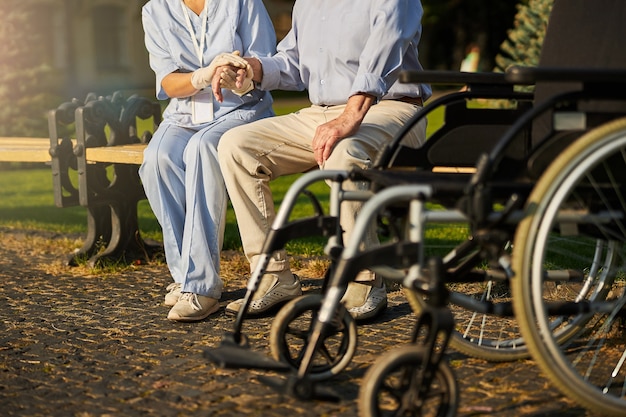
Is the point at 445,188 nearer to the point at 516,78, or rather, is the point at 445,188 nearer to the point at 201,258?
the point at 516,78

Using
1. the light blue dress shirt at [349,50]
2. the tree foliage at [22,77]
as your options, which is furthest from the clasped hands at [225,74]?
the tree foliage at [22,77]

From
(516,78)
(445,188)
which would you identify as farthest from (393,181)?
(516,78)

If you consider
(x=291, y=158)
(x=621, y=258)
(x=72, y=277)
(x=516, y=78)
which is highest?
(x=516, y=78)

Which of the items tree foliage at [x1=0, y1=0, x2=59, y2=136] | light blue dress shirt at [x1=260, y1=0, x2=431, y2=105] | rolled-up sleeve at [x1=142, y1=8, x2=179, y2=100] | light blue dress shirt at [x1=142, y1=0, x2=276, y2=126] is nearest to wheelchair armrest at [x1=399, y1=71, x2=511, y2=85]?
light blue dress shirt at [x1=260, y1=0, x2=431, y2=105]

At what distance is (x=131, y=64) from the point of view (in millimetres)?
33375

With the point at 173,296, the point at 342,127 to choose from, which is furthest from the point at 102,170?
the point at 342,127

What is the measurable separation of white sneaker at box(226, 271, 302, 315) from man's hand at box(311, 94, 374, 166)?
66 centimetres

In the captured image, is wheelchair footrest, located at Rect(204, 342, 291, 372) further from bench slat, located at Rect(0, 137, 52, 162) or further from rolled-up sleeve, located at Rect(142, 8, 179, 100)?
bench slat, located at Rect(0, 137, 52, 162)

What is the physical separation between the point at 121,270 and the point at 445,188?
321cm

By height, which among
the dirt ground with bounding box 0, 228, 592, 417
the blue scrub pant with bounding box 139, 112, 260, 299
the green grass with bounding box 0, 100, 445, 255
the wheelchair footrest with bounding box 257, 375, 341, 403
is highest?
the blue scrub pant with bounding box 139, 112, 260, 299

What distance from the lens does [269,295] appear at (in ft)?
15.6

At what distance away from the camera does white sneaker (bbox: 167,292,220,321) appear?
467 cm

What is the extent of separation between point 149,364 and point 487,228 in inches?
61.3

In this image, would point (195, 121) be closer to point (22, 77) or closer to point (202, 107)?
point (202, 107)
